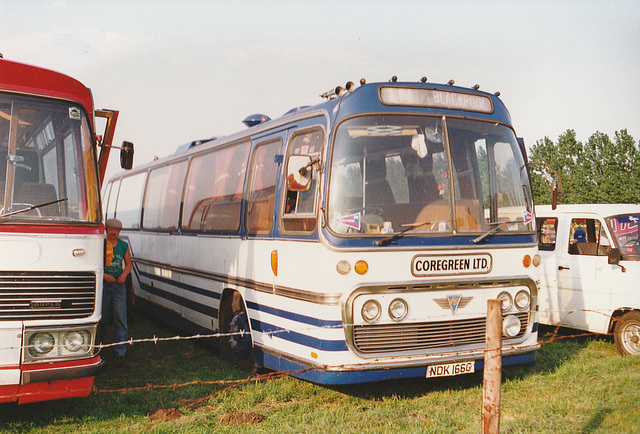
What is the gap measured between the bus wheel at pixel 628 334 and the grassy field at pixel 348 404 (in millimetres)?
448

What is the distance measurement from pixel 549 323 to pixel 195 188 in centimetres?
616

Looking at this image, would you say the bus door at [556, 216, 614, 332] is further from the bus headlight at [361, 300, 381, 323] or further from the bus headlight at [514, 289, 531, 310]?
the bus headlight at [361, 300, 381, 323]

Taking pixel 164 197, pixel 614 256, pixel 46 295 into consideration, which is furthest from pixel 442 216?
pixel 164 197

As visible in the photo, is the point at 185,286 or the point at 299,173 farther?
the point at 185,286

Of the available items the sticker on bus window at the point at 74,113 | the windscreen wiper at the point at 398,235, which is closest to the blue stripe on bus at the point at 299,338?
the windscreen wiper at the point at 398,235

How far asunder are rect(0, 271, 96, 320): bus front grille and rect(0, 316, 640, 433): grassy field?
989mm

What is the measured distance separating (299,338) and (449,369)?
1.60 metres

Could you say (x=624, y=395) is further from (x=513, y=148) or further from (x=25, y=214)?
(x=25, y=214)

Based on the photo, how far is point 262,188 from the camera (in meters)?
8.19

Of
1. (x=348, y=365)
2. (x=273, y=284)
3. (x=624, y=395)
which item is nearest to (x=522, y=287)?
(x=624, y=395)

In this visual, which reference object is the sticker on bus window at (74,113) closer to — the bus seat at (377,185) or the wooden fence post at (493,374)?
the bus seat at (377,185)

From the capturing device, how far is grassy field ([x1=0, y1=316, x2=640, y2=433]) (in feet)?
20.0

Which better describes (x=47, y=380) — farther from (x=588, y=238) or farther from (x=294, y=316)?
(x=588, y=238)

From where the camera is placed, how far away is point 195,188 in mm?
10664
